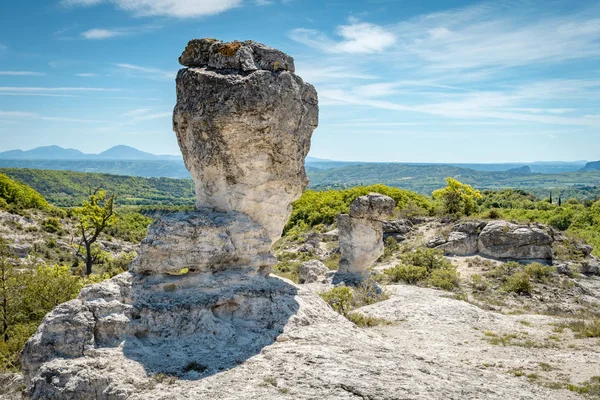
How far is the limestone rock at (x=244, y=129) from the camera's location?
10445mm

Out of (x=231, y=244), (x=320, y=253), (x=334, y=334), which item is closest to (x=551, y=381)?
(x=334, y=334)

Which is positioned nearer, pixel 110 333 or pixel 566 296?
pixel 110 333

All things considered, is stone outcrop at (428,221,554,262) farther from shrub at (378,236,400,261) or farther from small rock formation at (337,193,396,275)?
small rock formation at (337,193,396,275)

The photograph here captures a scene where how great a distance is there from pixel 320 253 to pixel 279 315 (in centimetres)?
2218

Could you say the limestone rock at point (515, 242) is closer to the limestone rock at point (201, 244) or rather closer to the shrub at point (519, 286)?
the shrub at point (519, 286)

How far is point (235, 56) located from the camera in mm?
10758

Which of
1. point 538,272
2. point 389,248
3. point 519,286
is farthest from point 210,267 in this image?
point 389,248

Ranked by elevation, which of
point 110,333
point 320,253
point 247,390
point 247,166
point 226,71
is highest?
point 226,71

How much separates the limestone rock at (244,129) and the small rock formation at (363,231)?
10.9m

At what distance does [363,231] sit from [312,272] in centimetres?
338

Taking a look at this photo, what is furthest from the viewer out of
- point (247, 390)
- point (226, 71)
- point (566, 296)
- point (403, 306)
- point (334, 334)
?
point (566, 296)

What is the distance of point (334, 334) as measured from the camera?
1008cm

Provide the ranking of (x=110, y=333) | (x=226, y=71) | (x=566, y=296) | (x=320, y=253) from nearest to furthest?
(x=110, y=333), (x=226, y=71), (x=566, y=296), (x=320, y=253)

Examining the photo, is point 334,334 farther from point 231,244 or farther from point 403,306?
point 403,306
